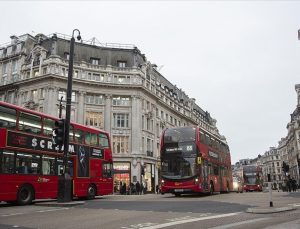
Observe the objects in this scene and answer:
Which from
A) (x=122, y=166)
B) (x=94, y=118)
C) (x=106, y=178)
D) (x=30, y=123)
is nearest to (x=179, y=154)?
(x=106, y=178)

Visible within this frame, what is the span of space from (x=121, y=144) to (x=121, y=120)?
369 centimetres

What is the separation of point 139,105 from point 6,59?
904 inches

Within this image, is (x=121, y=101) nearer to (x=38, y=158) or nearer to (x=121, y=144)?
(x=121, y=144)

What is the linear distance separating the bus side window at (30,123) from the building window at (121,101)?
33.4 metres

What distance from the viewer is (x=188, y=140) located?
72.4 ft

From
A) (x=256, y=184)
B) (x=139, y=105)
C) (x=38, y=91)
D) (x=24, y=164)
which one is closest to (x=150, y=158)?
(x=139, y=105)

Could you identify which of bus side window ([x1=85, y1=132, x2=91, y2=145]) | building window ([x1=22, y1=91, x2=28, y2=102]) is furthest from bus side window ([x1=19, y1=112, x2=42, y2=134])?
building window ([x1=22, y1=91, x2=28, y2=102])

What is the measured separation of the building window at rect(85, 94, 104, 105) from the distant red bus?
2319cm

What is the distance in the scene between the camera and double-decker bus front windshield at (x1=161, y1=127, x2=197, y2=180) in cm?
2167

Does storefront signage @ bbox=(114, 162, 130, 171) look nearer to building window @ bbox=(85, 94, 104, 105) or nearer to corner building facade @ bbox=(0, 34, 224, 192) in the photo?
corner building facade @ bbox=(0, 34, 224, 192)

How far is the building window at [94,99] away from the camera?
1954 inches

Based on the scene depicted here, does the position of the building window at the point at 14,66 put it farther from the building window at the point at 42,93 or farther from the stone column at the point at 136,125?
the stone column at the point at 136,125

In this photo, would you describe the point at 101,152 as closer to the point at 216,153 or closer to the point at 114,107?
the point at 216,153

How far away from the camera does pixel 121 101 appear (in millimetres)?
A: 51125
